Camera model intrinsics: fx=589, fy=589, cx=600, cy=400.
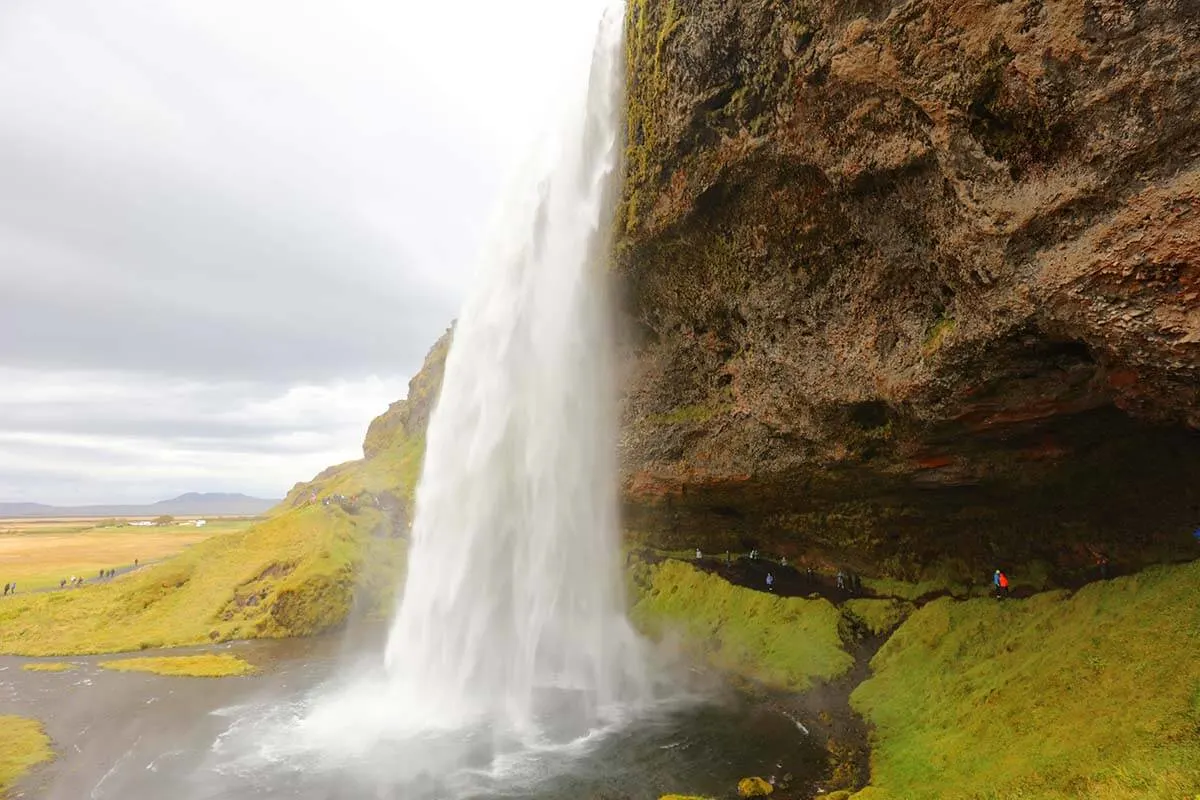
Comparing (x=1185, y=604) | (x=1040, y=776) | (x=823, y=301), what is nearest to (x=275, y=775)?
(x=1040, y=776)

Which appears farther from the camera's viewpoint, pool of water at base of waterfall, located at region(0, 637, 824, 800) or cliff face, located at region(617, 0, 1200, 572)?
pool of water at base of waterfall, located at region(0, 637, 824, 800)

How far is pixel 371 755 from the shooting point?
1970cm

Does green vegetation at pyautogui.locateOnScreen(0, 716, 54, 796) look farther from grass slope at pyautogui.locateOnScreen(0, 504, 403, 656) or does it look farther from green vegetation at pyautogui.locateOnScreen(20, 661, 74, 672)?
grass slope at pyautogui.locateOnScreen(0, 504, 403, 656)

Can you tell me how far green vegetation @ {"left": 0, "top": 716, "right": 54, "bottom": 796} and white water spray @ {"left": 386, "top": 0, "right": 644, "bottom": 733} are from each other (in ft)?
39.6

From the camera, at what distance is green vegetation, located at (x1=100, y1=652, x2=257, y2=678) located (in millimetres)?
31031

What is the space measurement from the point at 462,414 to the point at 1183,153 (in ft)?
92.4

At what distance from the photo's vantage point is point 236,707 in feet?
83.0

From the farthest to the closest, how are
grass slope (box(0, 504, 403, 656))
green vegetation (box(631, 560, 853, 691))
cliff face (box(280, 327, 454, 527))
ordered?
cliff face (box(280, 327, 454, 527)) → grass slope (box(0, 504, 403, 656)) → green vegetation (box(631, 560, 853, 691))

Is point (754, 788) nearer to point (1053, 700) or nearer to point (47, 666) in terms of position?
point (1053, 700)

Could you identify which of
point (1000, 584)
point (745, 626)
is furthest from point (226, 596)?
point (1000, 584)

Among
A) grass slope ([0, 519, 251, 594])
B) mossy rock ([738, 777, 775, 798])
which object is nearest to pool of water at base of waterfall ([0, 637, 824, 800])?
mossy rock ([738, 777, 775, 798])

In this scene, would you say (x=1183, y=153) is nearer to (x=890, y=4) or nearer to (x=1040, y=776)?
(x=890, y=4)

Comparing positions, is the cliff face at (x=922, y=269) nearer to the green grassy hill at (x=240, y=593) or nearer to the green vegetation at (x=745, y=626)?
the green vegetation at (x=745, y=626)

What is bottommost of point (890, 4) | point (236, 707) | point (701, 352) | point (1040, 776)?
point (236, 707)
